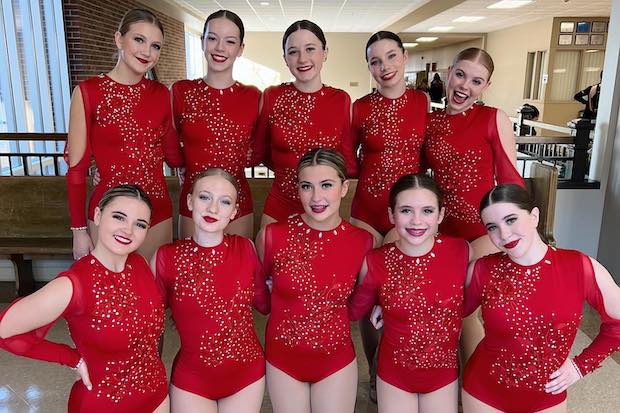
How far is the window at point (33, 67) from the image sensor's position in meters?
5.83

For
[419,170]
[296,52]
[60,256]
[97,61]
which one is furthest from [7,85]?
[419,170]

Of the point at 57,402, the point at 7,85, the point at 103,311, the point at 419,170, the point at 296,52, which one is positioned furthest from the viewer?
the point at 7,85

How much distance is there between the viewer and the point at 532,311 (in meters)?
1.69

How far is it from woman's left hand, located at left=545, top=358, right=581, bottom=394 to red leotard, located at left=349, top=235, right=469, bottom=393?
0.32 meters

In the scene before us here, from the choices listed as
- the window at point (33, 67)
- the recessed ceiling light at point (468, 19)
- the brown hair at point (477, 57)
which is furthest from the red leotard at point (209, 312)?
the recessed ceiling light at point (468, 19)

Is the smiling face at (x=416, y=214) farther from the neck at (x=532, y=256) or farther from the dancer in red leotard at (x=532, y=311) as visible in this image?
the neck at (x=532, y=256)

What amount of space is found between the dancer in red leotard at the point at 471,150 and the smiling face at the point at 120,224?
4.22 ft

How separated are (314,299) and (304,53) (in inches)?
41.6

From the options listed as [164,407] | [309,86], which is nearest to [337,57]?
[309,86]

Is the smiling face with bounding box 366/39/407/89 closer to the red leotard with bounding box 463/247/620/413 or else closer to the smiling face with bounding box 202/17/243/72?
the smiling face with bounding box 202/17/243/72

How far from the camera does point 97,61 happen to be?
7.03 metres

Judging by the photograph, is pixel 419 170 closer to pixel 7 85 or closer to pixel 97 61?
pixel 7 85

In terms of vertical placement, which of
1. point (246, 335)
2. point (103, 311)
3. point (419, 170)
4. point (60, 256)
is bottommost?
point (60, 256)

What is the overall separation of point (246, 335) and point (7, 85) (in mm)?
5383
